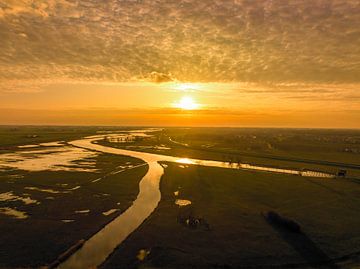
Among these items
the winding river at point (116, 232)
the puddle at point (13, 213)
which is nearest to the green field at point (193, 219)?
the puddle at point (13, 213)

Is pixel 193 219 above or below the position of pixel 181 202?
above

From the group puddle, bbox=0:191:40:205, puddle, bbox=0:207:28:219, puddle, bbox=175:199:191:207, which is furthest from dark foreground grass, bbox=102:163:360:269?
puddle, bbox=0:191:40:205

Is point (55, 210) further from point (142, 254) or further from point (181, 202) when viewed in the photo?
point (181, 202)

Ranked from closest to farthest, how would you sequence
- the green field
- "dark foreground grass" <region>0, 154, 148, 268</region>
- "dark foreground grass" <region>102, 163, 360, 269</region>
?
"dark foreground grass" <region>102, 163, 360, 269</region> → the green field → "dark foreground grass" <region>0, 154, 148, 268</region>

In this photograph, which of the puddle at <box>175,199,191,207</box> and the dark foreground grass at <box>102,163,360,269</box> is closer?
the dark foreground grass at <box>102,163,360,269</box>

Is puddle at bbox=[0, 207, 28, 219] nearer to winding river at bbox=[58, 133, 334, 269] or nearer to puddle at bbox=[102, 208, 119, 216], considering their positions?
puddle at bbox=[102, 208, 119, 216]

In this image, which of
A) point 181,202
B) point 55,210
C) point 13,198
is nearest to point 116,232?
point 55,210
